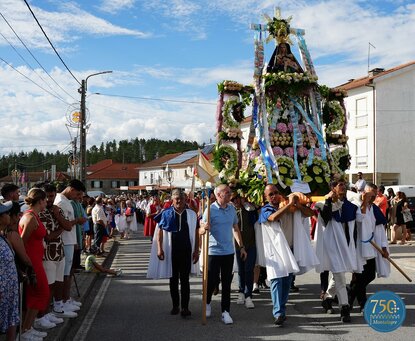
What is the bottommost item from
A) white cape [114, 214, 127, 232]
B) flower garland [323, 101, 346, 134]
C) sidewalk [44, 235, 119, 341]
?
sidewalk [44, 235, 119, 341]

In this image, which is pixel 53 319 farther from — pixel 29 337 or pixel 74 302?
pixel 74 302

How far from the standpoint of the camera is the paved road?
682 centimetres

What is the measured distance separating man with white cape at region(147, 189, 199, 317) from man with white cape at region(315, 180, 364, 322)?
188 cm

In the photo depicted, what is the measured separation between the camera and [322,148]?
36.4 ft

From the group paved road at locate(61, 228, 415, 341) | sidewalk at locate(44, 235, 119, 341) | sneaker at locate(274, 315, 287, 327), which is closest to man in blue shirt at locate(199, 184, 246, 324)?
paved road at locate(61, 228, 415, 341)

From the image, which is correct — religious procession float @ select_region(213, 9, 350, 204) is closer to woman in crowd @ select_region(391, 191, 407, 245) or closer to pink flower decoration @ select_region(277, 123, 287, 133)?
pink flower decoration @ select_region(277, 123, 287, 133)

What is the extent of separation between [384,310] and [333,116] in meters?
6.77

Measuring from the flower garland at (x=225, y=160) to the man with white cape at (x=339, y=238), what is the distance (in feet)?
11.3

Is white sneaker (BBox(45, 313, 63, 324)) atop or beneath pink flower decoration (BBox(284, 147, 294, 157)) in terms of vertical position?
beneath

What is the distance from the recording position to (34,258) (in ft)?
20.4

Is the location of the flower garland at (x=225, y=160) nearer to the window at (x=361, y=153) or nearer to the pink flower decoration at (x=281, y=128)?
the pink flower decoration at (x=281, y=128)

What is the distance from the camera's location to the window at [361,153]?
37.9 metres

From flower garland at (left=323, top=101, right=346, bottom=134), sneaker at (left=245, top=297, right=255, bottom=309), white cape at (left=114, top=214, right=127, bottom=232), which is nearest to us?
sneaker at (left=245, top=297, right=255, bottom=309)

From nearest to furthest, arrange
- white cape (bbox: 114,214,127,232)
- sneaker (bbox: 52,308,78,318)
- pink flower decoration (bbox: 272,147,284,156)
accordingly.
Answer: sneaker (bbox: 52,308,78,318), pink flower decoration (bbox: 272,147,284,156), white cape (bbox: 114,214,127,232)
